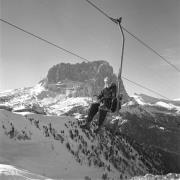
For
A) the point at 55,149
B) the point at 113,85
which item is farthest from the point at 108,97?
the point at 55,149

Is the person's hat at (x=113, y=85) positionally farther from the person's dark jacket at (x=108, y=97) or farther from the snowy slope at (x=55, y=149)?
the snowy slope at (x=55, y=149)

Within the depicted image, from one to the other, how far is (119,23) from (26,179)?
6.21 m

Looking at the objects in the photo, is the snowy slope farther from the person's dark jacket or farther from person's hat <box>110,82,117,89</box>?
person's hat <box>110,82,117,89</box>

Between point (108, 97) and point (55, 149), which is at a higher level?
point (108, 97)

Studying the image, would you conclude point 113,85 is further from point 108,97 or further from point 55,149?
point 55,149

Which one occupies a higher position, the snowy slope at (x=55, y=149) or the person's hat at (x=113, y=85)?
the person's hat at (x=113, y=85)

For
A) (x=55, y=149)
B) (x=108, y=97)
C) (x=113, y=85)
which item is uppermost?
(x=113, y=85)

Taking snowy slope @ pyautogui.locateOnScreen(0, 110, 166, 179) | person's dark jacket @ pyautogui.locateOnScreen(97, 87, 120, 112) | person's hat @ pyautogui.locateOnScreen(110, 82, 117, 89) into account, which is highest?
person's hat @ pyautogui.locateOnScreen(110, 82, 117, 89)

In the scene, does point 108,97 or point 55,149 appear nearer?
point 108,97

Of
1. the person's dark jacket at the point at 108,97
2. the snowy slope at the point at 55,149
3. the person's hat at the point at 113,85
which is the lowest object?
the snowy slope at the point at 55,149

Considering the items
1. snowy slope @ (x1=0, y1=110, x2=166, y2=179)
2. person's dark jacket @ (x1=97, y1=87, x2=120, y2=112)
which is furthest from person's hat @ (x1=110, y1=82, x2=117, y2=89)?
snowy slope @ (x1=0, y1=110, x2=166, y2=179)

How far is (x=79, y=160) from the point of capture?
123ft

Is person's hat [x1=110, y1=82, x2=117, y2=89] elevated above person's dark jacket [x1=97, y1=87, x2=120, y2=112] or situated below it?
above

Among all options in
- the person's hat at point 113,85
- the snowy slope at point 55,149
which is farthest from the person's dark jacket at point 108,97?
the snowy slope at point 55,149
